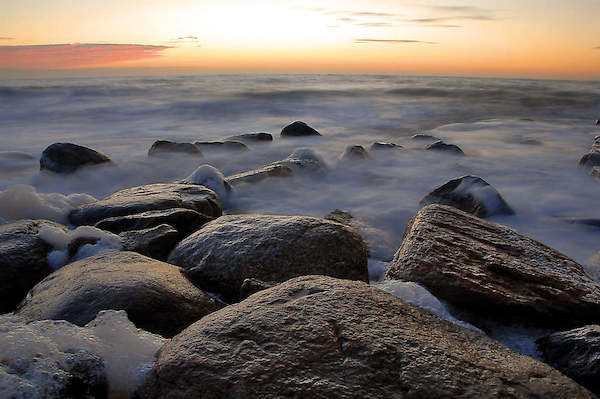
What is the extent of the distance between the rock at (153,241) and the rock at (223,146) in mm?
5858

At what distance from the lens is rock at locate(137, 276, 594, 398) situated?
144cm

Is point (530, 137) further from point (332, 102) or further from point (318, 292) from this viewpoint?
point (318, 292)

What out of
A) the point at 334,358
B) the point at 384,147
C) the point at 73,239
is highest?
the point at 334,358

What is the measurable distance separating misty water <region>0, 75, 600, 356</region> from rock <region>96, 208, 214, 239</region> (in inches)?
48.3

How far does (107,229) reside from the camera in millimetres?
3746

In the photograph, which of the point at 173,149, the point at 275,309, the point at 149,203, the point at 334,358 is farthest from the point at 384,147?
the point at 334,358

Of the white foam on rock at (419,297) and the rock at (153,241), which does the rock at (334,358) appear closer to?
the white foam on rock at (419,297)

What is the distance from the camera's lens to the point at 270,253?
2.87m

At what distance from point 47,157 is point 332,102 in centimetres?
1525

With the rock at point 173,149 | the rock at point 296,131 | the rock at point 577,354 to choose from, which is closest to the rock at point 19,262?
the rock at point 577,354

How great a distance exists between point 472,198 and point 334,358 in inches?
171

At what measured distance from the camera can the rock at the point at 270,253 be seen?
282 centimetres

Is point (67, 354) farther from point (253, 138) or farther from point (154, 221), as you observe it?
point (253, 138)

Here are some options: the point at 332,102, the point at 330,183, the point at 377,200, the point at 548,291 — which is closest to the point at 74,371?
the point at 548,291
